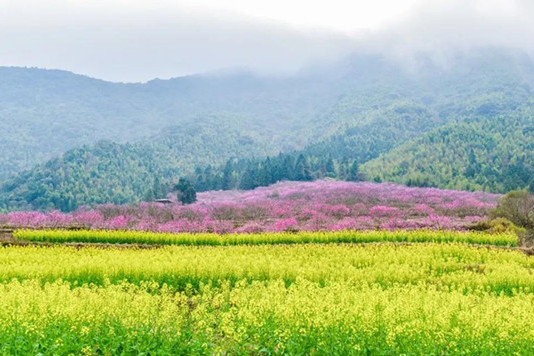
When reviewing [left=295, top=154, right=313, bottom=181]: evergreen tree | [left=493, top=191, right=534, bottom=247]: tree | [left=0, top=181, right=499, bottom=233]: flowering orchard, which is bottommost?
[left=295, top=154, right=313, bottom=181]: evergreen tree

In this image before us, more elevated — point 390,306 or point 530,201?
point 390,306

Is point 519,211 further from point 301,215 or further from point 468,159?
point 468,159

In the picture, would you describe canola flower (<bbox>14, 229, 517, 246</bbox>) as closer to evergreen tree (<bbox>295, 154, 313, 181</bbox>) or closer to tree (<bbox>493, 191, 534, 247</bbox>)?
tree (<bbox>493, 191, 534, 247</bbox>)

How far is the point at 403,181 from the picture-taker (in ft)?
256

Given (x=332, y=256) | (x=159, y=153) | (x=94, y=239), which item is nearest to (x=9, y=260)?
(x=94, y=239)

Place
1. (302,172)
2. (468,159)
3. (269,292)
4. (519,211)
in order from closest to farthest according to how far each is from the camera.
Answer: (269,292), (519,211), (302,172), (468,159)

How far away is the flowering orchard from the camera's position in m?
36.5

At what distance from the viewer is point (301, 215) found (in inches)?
1663

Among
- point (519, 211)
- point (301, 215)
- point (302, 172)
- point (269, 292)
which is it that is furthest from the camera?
point (302, 172)

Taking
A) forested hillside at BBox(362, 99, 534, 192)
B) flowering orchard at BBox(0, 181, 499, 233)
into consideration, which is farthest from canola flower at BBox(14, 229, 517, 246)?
forested hillside at BBox(362, 99, 534, 192)

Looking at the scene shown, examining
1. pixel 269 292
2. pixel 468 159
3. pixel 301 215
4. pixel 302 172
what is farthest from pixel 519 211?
pixel 468 159

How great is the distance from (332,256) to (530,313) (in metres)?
11.0

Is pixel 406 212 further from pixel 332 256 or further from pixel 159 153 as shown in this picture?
pixel 159 153

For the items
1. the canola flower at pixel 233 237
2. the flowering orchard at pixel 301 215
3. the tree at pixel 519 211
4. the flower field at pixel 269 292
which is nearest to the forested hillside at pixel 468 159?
the flowering orchard at pixel 301 215
